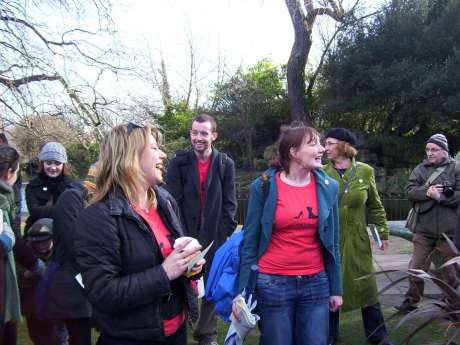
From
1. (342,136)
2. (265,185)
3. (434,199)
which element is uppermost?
(342,136)

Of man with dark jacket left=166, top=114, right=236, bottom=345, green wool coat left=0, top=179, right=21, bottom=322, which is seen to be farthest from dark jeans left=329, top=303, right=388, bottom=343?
green wool coat left=0, top=179, right=21, bottom=322

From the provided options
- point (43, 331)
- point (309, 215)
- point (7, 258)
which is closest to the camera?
point (309, 215)

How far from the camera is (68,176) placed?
413cm

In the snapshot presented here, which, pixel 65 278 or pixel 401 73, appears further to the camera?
pixel 401 73

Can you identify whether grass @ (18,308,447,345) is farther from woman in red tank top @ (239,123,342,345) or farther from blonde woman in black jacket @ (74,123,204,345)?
blonde woman in black jacket @ (74,123,204,345)

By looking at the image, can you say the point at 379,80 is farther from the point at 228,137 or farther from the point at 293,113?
the point at 228,137

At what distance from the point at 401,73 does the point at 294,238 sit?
749 inches

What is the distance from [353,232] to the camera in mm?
4309

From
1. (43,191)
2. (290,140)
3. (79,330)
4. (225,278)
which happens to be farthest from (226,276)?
(43,191)

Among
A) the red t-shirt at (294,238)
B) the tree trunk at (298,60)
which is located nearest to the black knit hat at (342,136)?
the red t-shirt at (294,238)

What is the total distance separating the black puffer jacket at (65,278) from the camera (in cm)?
314

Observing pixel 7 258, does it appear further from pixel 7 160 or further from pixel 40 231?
pixel 7 160

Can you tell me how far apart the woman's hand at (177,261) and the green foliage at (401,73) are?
19185 mm

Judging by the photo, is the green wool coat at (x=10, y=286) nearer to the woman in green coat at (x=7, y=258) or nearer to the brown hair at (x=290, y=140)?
the woman in green coat at (x=7, y=258)
